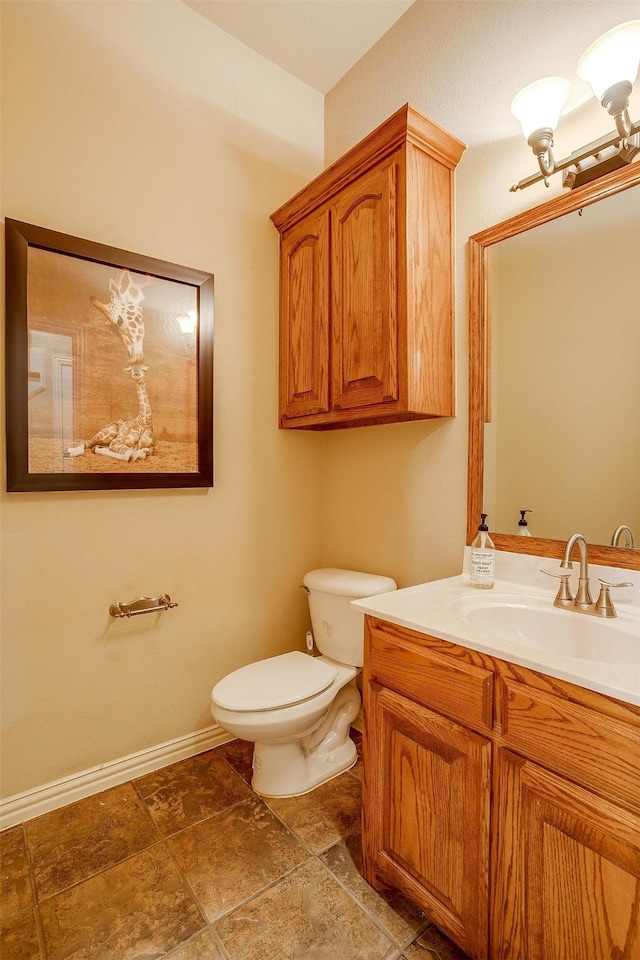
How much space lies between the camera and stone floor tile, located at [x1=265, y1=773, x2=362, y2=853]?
150 cm

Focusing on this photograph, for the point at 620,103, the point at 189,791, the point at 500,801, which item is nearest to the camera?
the point at 500,801

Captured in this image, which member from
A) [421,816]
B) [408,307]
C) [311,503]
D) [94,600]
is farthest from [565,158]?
[94,600]

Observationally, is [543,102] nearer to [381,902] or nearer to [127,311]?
[127,311]

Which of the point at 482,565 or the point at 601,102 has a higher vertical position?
the point at 601,102

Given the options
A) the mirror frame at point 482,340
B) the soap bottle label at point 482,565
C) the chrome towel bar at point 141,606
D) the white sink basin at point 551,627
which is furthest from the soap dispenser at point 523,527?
the chrome towel bar at point 141,606

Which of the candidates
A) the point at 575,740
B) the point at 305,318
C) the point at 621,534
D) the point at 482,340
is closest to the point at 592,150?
the point at 482,340

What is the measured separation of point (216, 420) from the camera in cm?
200

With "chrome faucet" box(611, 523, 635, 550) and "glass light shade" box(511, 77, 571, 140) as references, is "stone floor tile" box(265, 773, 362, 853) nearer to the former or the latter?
"chrome faucet" box(611, 523, 635, 550)

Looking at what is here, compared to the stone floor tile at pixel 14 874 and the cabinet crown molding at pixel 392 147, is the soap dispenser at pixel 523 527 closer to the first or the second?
the cabinet crown molding at pixel 392 147

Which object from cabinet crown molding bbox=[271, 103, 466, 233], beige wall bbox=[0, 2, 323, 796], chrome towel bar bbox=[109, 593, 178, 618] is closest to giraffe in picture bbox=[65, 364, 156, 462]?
beige wall bbox=[0, 2, 323, 796]

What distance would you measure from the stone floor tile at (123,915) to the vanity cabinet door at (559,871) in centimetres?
81

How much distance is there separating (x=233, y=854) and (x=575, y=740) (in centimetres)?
116

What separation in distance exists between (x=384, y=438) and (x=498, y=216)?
903mm

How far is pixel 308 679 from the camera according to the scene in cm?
170
